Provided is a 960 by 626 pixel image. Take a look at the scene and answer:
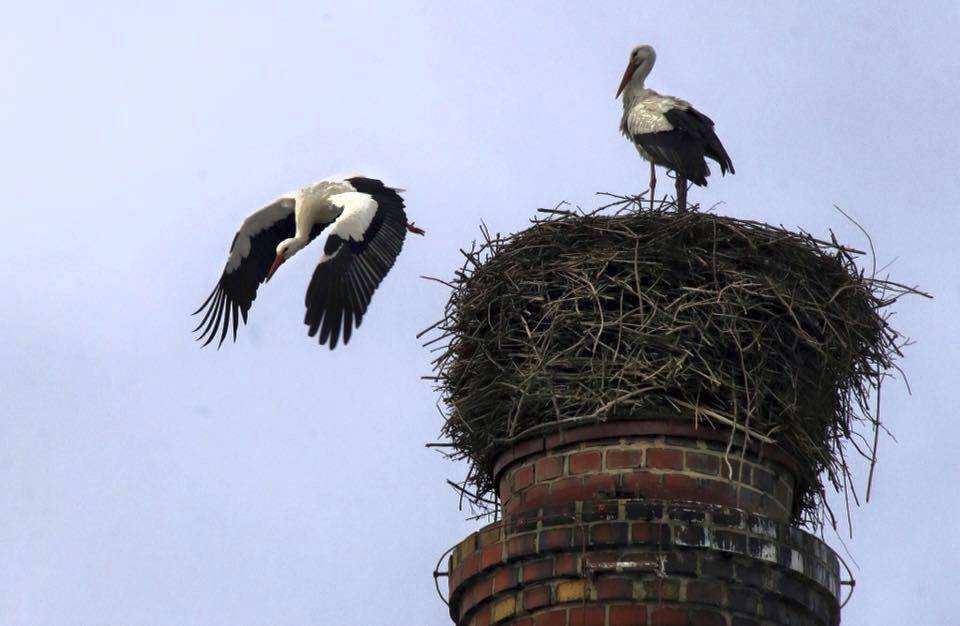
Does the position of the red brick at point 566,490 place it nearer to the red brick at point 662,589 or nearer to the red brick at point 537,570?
the red brick at point 537,570

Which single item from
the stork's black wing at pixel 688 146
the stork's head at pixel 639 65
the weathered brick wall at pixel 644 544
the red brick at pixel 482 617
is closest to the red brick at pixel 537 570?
the weathered brick wall at pixel 644 544

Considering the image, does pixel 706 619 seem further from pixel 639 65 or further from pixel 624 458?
pixel 639 65

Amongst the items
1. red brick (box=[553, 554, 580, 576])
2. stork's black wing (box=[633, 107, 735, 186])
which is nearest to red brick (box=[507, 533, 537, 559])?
red brick (box=[553, 554, 580, 576])

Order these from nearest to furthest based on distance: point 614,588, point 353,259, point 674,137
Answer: point 614,588 < point 353,259 < point 674,137

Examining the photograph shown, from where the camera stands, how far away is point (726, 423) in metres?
7.14

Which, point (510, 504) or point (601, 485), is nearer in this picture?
point (601, 485)

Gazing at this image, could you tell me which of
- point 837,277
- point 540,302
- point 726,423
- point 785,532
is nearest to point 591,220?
point 540,302

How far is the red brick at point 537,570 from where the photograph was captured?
22.2 ft

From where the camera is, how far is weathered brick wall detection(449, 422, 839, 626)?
6.55m

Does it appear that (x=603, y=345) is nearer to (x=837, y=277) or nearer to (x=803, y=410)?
(x=803, y=410)

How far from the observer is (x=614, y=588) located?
657cm

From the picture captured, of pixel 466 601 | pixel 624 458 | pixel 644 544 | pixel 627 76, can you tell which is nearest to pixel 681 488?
pixel 624 458

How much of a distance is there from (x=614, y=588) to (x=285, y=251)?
17.0 ft

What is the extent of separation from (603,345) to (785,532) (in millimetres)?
1312
